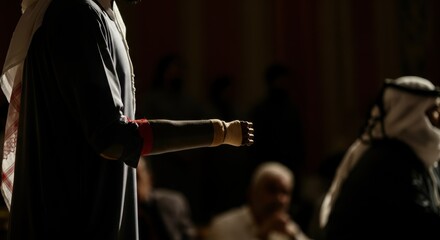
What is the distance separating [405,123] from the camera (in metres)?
3.98

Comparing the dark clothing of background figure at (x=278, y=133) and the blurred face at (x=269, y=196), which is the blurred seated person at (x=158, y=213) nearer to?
the blurred face at (x=269, y=196)

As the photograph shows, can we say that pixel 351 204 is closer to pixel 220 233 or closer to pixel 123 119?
pixel 220 233

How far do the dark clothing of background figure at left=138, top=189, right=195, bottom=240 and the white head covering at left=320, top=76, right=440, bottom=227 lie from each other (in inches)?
39.2

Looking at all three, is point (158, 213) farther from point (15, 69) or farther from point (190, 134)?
point (190, 134)

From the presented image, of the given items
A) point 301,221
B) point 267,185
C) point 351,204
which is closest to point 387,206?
point 351,204

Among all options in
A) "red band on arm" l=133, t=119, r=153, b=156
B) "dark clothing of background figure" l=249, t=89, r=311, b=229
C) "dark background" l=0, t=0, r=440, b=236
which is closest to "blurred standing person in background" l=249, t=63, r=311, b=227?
"dark clothing of background figure" l=249, t=89, r=311, b=229

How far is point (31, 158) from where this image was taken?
7.30ft

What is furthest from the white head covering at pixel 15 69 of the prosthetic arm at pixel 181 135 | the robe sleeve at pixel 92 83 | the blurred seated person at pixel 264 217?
the blurred seated person at pixel 264 217

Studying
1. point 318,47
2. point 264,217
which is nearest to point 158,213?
point 264,217

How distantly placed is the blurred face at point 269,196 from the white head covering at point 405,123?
39.1 inches

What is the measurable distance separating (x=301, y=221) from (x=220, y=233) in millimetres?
1094

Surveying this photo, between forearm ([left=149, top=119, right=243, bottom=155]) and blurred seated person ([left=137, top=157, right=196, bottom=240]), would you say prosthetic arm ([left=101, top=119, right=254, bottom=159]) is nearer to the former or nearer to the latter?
forearm ([left=149, top=119, right=243, bottom=155])

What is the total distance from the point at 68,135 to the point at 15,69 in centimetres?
25

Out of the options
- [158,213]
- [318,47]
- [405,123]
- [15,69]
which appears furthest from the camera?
[318,47]
